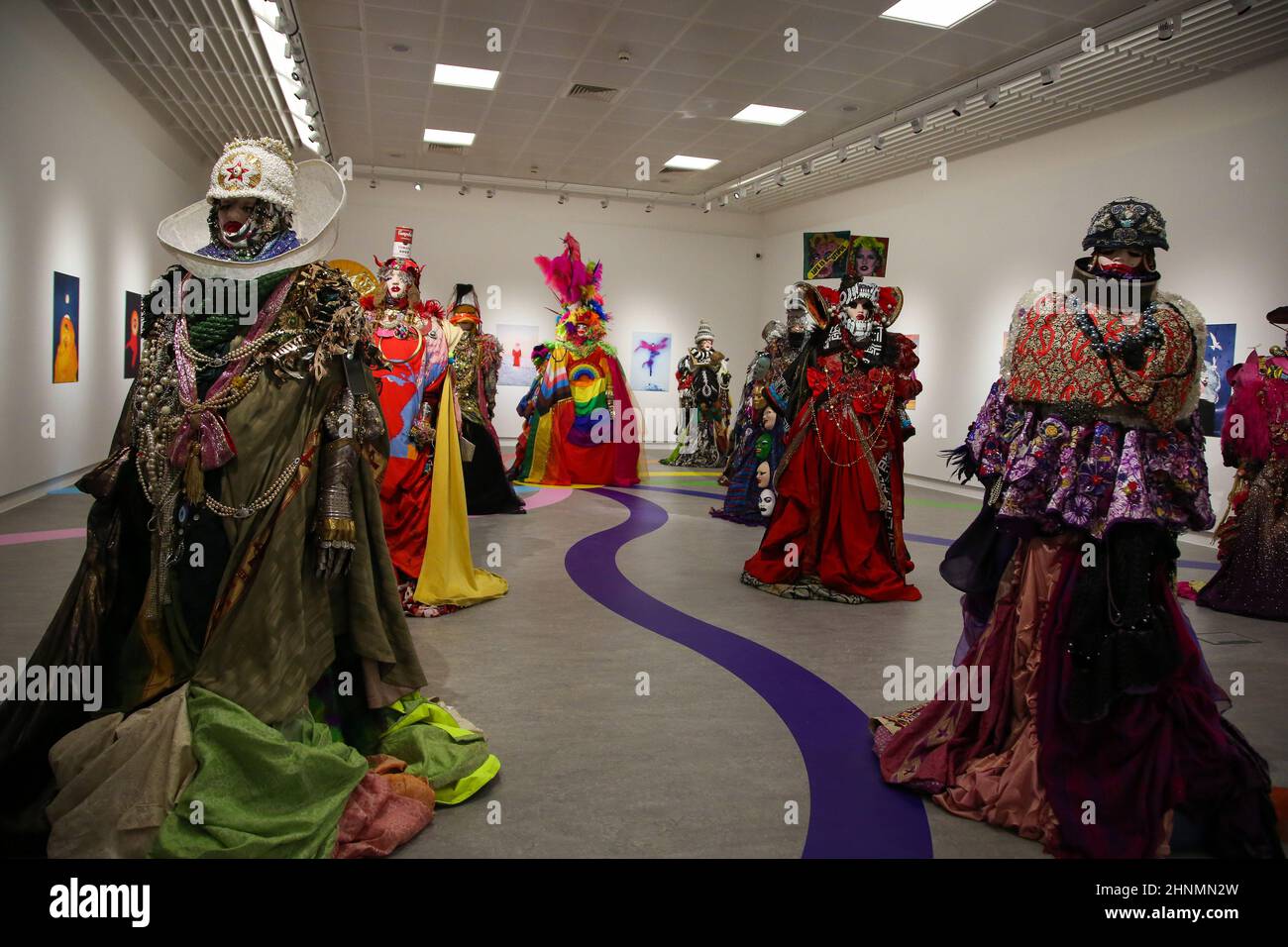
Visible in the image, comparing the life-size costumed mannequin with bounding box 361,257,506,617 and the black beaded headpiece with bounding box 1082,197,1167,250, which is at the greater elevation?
the black beaded headpiece with bounding box 1082,197,1167,250

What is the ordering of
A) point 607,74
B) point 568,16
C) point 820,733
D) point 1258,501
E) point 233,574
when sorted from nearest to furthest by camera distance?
point 233,574
point 820,733
point 1258,501
point 568,16
point 607,74

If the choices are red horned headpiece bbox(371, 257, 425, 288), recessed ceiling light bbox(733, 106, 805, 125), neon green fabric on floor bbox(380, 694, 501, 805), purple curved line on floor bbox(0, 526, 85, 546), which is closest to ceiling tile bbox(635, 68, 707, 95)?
recessed ceiling light bbox(733, 106, 805, 125)

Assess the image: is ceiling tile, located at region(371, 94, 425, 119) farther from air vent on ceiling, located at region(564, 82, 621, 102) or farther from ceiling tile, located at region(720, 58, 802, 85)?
ceiling tile, located at region(720, 58, 802, 85)

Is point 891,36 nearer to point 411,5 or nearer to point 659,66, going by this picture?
point 659,66

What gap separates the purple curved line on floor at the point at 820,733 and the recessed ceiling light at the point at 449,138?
8.24 metres

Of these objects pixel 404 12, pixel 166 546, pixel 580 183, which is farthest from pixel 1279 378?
pixel 580 183

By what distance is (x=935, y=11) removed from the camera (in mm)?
7695

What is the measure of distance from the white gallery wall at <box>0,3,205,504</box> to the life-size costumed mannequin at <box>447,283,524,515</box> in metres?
3.48

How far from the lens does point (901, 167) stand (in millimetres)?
12578

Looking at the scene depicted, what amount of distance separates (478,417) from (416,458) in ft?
9.88

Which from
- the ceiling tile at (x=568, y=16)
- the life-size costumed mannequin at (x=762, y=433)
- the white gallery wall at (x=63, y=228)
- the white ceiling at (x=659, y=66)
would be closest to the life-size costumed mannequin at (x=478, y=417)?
the life-size costumed mannequin at (x=762, y=433)

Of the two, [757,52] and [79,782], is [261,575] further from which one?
[757,52]

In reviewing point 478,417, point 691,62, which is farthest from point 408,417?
point 691,62

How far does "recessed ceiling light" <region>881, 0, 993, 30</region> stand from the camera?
7530 millimetres
